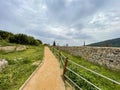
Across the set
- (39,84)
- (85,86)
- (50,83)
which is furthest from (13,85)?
(85,86)

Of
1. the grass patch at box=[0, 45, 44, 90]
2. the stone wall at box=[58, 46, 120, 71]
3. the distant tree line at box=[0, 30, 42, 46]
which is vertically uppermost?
the distant tree line at box=[0, 30, 42, 46]

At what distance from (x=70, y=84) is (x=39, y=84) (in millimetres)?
1646

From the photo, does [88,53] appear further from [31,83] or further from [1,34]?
[1,34]

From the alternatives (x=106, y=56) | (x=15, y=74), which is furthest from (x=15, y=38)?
(x=106, y=56)

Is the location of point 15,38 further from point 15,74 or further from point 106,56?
point 106,56

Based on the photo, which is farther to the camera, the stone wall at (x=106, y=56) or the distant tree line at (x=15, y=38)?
the distant tree line at (x=15, y=38)

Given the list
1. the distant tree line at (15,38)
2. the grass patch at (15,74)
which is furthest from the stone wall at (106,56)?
the distant tree line at (15,38)

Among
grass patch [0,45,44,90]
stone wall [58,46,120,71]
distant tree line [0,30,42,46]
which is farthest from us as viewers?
distant tree line [0,30,42,46]

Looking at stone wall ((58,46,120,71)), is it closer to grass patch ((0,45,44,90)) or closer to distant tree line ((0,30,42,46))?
grass patch ((0,45,44,90))

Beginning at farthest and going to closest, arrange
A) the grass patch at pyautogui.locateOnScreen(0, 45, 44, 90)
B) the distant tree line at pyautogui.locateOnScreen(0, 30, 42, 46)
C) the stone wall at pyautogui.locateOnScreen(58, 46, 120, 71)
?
the distant tree line at pyautogui.locateOnScreen(0, 30, 42, 46) < the stone wall at pyautogui.locateOnScreen(58, 46, 120, 71) < the grass patch at pyautogui.locateOnScreen(0, 45, 44, 90)

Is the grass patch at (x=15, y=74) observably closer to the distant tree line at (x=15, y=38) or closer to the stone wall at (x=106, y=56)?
the stone wall at (x=106, y=56)

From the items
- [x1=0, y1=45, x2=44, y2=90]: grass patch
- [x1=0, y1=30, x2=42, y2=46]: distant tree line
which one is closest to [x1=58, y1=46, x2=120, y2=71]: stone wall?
[x1=0, y1=45, x2=44, y2=90]: grass patch

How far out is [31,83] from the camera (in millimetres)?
7785

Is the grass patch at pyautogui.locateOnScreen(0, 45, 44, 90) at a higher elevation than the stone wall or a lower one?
lower
